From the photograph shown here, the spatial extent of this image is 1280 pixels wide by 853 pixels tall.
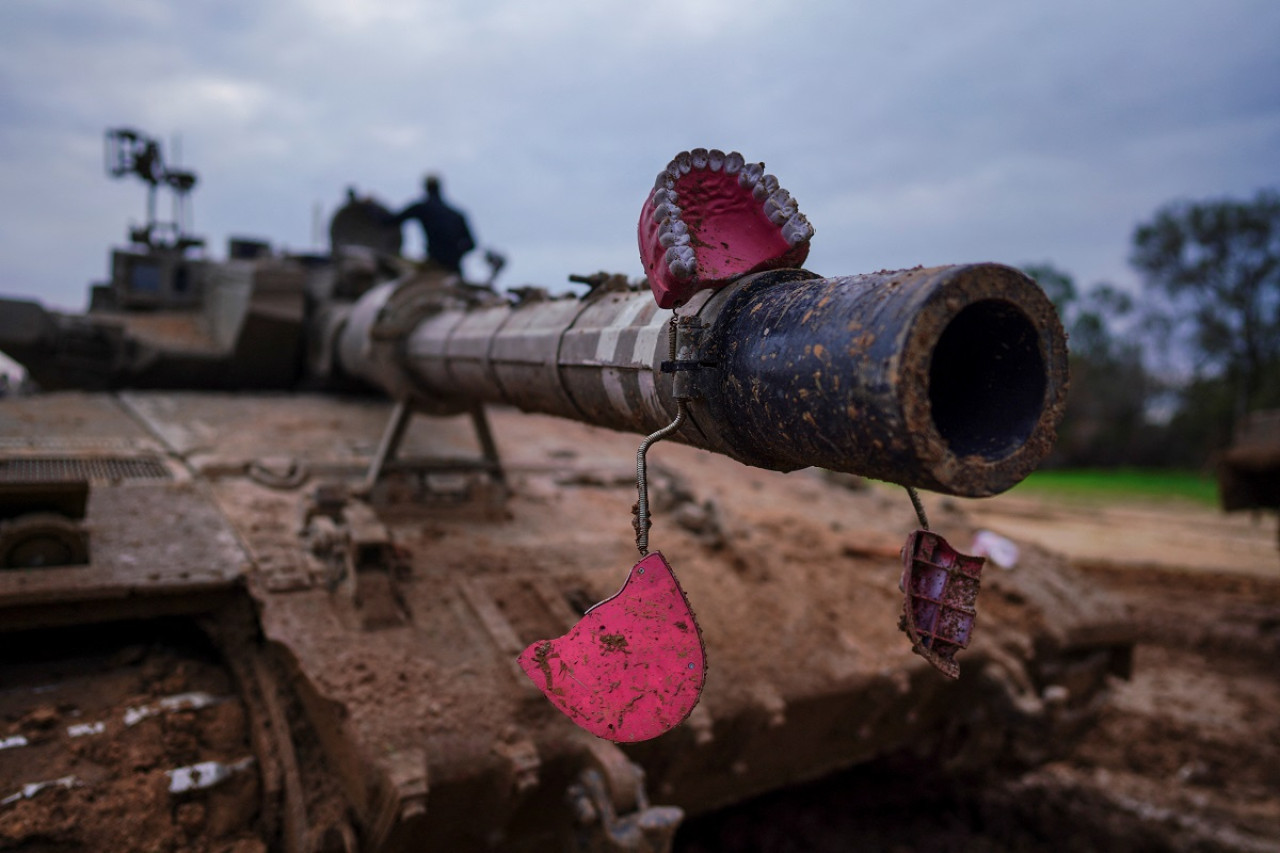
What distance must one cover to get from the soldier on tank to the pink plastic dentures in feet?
12.8

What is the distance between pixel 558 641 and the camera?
1729 mm

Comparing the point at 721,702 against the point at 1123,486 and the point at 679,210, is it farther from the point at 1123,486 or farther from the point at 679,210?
the point at 1123,486

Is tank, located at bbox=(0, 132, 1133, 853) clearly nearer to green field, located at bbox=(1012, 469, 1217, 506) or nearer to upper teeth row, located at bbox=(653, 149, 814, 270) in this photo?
upper teeth row, located at bbox=(653, 149, 814, 270)

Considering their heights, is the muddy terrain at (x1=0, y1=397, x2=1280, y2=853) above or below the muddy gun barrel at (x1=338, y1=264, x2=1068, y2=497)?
below

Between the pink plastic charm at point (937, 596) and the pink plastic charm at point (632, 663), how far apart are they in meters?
0.46

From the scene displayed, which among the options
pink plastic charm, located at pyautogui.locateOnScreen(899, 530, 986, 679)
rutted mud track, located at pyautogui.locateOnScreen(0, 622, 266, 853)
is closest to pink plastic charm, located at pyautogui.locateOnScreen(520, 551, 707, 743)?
pink plastic charm, located at pyautogui.locateOnScreen(899, 530, 986, 679)

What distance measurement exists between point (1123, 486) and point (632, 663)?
20.6 m

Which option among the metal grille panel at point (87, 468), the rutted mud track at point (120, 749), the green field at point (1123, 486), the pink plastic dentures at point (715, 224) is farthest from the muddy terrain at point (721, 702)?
the green field at point (1123, 486)

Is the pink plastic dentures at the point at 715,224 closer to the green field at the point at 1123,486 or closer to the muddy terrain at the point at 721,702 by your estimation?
the muddy terrain at the point at 721,702

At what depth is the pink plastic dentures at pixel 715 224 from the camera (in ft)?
5.82

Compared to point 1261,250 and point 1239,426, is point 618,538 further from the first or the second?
point 1261,250

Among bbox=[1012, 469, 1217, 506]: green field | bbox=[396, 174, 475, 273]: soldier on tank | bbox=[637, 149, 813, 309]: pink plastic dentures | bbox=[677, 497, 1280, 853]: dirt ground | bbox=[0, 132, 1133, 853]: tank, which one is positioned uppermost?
bbox=[396, 174, 475, 273]: soldier on tank

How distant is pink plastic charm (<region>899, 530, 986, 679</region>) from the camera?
180 cm

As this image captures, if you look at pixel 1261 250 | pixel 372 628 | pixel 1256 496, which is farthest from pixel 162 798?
pixel 1261 250
